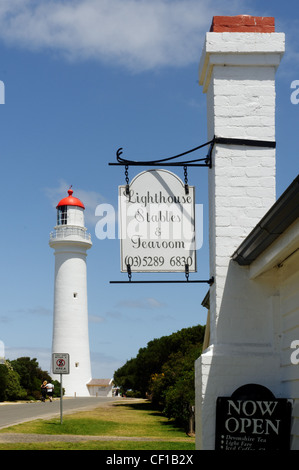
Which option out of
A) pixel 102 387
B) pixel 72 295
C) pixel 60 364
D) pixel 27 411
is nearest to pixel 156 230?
pixel 60 364

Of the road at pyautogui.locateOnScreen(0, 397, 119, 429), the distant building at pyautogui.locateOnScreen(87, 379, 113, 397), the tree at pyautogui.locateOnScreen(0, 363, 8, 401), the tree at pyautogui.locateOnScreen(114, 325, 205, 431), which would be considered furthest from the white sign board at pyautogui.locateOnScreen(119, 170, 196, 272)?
the distant building at pyautogui.locateOnScreen(87, 379, 113, 397)

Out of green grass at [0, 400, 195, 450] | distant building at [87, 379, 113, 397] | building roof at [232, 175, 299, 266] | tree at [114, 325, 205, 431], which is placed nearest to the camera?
building roof at [232, 175, 299, 266]

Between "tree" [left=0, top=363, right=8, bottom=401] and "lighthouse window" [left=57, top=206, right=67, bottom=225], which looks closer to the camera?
"tree" [left=0, top=363, right=8, bottom=401]

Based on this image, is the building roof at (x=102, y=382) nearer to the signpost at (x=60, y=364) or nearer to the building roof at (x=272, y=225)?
the signpost at (x=60, y=364)

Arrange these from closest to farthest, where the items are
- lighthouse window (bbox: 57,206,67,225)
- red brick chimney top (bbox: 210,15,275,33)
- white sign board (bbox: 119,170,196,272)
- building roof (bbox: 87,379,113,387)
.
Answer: white sign board (bbox: 119,170,196,272)
red brick chimney top (bbox: 210,15,275,33)
lighthouse window (bbox: 57,206,67,225)
building roof (bbox: 87,379,113,387)

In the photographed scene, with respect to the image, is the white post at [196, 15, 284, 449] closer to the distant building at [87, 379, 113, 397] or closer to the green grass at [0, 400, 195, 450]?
the green grass at [0, 400, 195, 450]

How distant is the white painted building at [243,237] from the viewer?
21.7ft

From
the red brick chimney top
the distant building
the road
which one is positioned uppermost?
the red brick chimney top

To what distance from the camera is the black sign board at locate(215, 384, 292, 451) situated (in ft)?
20.5

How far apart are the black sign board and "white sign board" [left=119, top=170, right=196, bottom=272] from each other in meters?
1.40

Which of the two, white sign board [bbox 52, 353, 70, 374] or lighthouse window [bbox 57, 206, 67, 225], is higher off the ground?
lighthouse window [bbox 57, 206, 67, 225]

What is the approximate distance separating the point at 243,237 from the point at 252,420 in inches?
70.3

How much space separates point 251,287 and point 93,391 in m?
66.4
